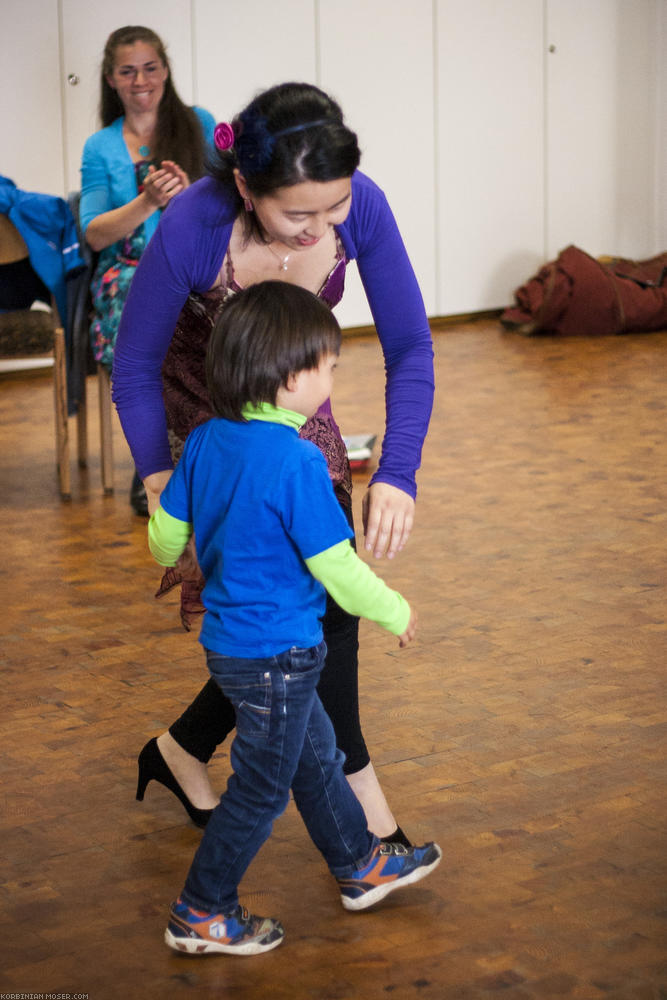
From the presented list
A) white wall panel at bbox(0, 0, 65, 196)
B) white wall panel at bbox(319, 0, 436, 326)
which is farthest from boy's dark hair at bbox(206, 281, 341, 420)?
white wall panel at bbox(319, 0, 436, 326)

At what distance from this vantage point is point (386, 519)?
1812 mm

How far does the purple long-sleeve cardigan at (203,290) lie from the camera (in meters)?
1.81

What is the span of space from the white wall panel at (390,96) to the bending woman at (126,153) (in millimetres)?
2855

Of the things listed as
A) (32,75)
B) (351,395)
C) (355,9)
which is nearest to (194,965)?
(351,395)

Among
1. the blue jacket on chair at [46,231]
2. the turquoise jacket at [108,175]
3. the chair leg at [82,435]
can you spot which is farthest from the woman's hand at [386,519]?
the chair leg at [82,435]

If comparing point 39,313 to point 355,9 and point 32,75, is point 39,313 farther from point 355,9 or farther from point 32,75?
point 355,9

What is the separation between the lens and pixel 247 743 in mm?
1692

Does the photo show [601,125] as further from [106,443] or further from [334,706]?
[334,706]

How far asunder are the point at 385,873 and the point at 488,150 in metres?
6.22

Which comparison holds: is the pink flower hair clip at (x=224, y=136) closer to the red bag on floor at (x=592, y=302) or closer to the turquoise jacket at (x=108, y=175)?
the turquoise jacket at (x=108, y=175)

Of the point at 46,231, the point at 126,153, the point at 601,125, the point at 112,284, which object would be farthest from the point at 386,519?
the point at 601,125

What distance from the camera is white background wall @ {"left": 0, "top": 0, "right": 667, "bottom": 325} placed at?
6125mm

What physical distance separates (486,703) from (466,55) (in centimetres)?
553

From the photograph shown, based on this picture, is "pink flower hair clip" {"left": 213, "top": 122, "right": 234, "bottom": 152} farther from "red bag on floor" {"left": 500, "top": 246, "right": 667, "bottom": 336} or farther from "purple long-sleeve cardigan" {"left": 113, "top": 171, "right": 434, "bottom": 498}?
"red bag on floor" {"left": 500, "top": 246, "right": 667, "bottom": 336}
